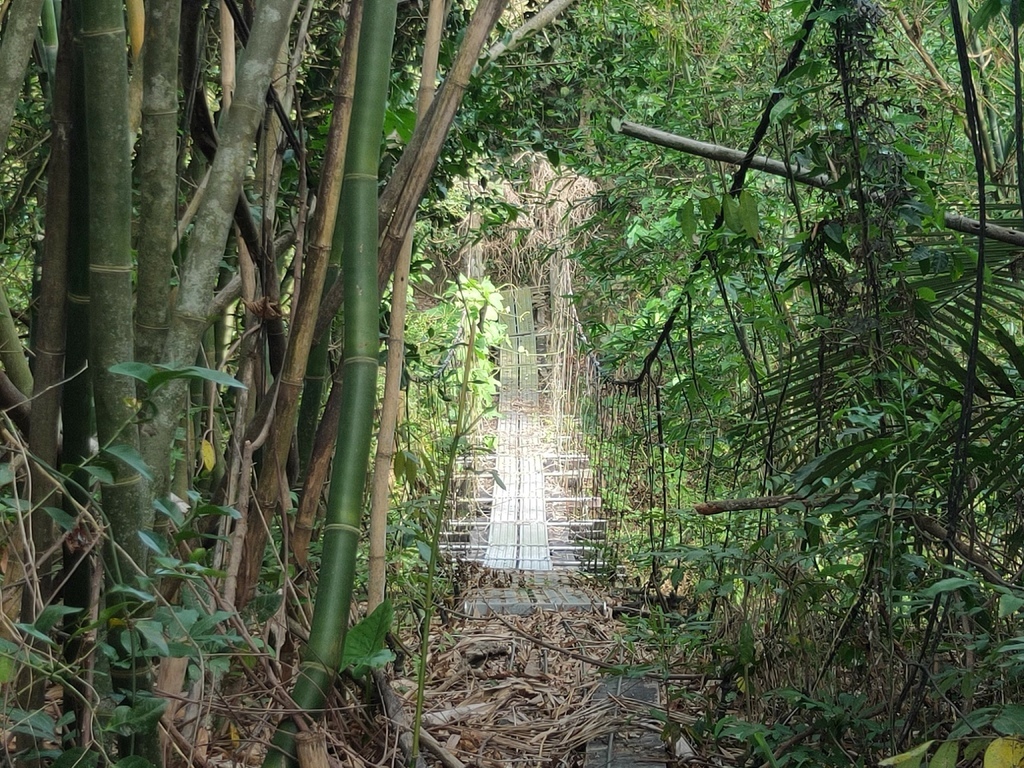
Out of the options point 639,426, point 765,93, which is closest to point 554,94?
point 765,93

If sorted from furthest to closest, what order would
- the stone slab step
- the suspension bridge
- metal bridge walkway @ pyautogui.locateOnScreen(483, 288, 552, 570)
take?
metal bridge walkway @ pyautogui.locateOnScreen(483, 288, 552, 570)
the suspension bridge
the stone slab step

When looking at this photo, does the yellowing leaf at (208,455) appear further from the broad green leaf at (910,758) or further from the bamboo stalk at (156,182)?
the broad green leaf at (910,758)

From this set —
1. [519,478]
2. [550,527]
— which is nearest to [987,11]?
[550,527]

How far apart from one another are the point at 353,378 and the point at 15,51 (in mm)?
508

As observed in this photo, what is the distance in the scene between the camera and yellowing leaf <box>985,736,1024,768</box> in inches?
34.7

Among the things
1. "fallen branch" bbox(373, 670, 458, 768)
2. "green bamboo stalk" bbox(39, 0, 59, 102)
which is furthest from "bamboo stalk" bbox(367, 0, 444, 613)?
"green bamboo stalk" bbox(39, 0, 59, 102)

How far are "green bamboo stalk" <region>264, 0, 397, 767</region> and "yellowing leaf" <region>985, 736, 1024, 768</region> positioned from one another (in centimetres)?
63

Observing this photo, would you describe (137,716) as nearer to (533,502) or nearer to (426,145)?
(426,145)

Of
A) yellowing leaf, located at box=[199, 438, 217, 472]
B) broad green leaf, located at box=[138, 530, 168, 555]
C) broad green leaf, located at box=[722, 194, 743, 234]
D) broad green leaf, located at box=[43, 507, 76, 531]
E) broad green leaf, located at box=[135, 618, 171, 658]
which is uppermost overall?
broad green leaf, located at box=[722, 194, 743, 234]

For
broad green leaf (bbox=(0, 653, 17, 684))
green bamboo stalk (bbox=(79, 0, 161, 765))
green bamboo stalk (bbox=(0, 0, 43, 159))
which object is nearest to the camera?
broad green leaf (bbox=(0, 653, 17, 684))

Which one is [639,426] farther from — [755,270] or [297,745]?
[297,745]

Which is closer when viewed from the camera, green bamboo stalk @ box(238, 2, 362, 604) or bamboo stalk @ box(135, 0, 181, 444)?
bamboo stalk @ box(135, 0, 181, 444)

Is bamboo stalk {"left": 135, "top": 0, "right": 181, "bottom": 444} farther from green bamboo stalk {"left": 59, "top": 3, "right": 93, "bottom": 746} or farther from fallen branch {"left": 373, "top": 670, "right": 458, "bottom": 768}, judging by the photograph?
fallen branch {"left": 373, "top": 670, "right": 458, "bottom": 768}

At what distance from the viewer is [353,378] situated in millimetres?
958
